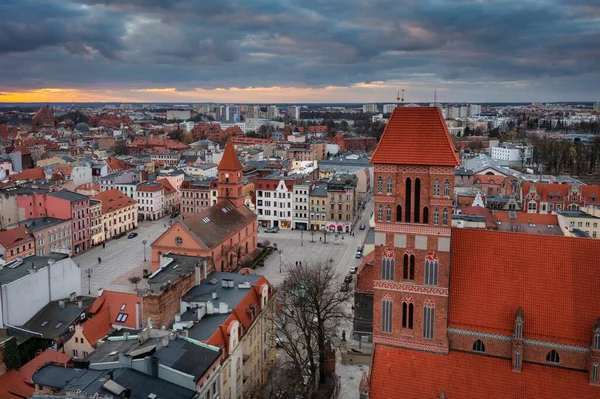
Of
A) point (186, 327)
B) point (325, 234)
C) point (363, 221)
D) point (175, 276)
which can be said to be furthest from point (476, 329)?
point (363, 221)

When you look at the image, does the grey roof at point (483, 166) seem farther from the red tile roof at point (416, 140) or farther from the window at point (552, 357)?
the red tile roof at point (416, 140)

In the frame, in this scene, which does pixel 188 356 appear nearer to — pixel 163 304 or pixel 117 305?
pixel 163 304

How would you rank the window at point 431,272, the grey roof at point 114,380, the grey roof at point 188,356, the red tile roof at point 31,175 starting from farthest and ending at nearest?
the red tile roof at point 31,175 < the window at point 431,272 < the grey roof at point 188,356 < the grey roof at point 114,380

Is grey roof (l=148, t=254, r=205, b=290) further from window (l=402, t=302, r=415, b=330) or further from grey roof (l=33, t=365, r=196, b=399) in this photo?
window (l=402, t=302, r=415, b=330)

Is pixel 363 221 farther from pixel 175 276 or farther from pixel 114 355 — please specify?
pixel 114 355

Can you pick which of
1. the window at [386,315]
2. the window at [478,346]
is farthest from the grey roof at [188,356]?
the window at [478,346]

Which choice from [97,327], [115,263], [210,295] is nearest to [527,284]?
[210,295]
